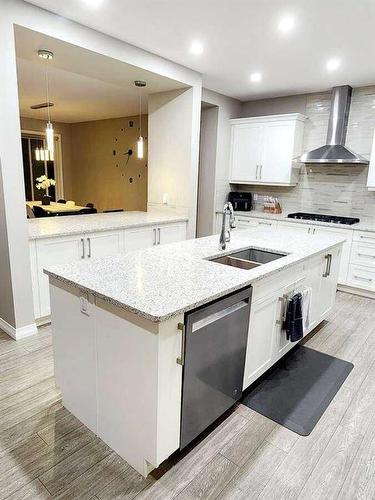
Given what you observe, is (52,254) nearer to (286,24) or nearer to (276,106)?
(286,24)

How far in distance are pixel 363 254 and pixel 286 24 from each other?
8.89ft

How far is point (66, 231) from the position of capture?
120 inches

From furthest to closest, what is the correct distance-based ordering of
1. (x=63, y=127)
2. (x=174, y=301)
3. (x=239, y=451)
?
(x=63, y=127)
(x=239, y=451)
(x=174, y=301)

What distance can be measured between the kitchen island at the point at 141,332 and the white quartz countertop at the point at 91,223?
110cm

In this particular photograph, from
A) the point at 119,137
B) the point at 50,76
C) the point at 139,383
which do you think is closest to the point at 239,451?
the point at 139,383

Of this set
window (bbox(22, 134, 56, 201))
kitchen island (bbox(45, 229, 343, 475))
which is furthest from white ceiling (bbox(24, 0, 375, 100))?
window (bbox(22, 134, 56, 201))

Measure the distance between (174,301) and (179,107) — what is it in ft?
11.1

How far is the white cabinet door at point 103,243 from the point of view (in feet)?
10.7

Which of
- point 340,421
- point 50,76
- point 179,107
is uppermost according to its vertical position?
point 50,76

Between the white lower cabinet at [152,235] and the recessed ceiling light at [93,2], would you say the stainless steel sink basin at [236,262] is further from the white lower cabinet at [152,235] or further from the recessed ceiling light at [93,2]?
the recessed ceiling light at [93,2]

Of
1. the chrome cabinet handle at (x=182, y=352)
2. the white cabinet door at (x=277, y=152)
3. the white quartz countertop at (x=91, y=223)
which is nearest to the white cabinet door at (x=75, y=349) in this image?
the chrome cabinet handle at (x=182, y=352)

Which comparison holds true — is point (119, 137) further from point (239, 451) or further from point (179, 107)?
point (239, 451)

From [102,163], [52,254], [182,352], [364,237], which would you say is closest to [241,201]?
[364,237]

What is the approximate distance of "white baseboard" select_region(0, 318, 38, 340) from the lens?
2828 millimetres
